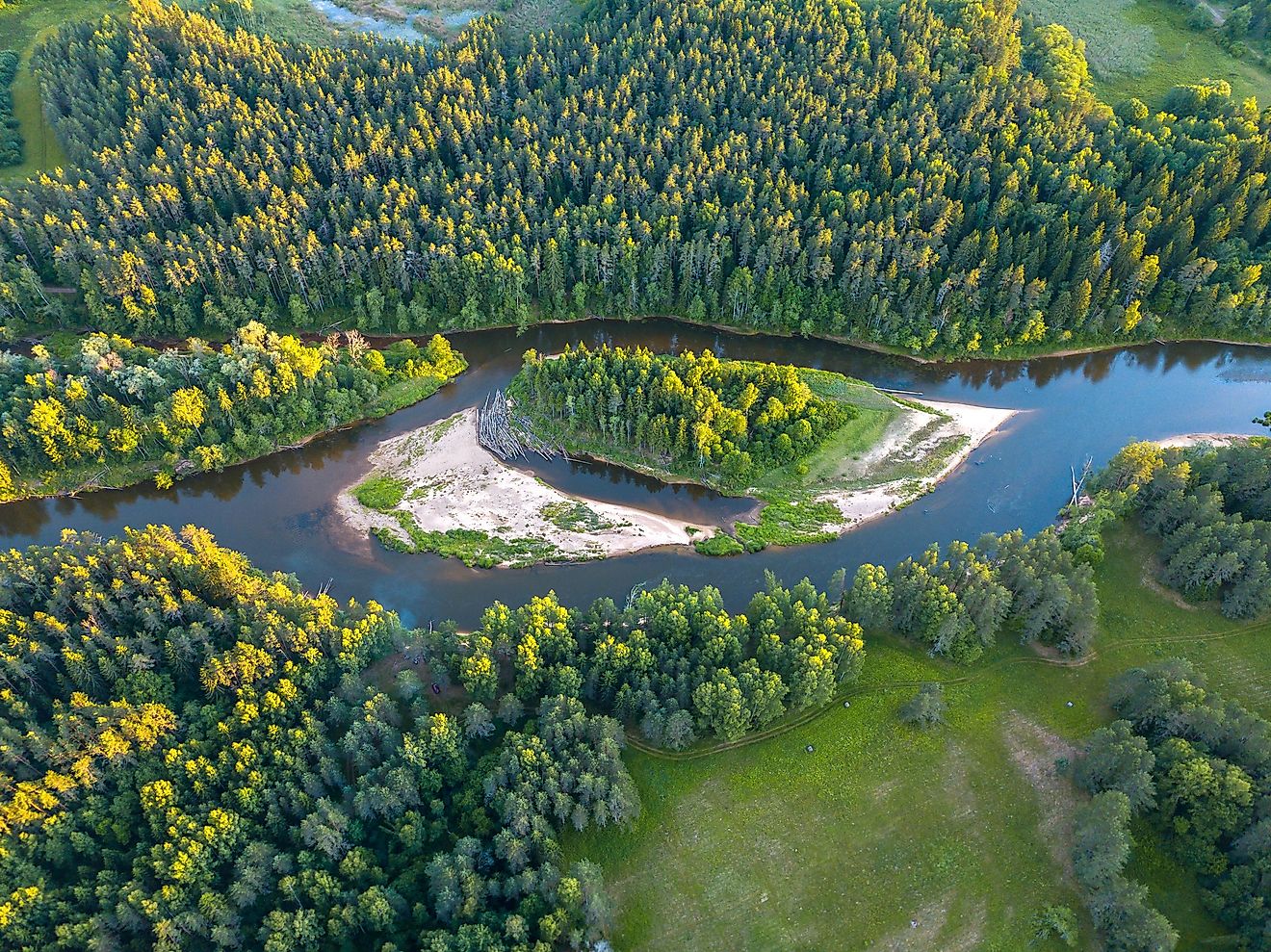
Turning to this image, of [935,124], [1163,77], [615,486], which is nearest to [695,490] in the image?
[615,486]

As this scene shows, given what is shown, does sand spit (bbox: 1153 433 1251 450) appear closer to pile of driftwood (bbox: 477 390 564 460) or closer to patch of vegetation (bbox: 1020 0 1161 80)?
patch of vegetation (bbox: 1020 0 1161 80)

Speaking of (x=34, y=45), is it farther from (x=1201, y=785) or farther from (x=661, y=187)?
(x=1201, y=785)

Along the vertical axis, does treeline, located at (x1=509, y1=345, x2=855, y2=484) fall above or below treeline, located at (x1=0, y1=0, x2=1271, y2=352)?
below

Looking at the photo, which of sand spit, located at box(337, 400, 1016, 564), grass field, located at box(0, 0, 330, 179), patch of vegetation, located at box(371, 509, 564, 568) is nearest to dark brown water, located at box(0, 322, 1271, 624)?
patch of vegetation, located at box(371, 509, 564, 568)

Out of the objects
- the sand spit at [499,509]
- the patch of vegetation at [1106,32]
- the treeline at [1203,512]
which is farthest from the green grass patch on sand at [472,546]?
the patch of vegetation at [1106,32]

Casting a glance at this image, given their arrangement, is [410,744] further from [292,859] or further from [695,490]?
[695,490]

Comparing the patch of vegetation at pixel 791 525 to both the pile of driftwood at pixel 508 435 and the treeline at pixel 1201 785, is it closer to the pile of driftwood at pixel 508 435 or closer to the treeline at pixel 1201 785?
the pile of driftwood at pixel 508 435
